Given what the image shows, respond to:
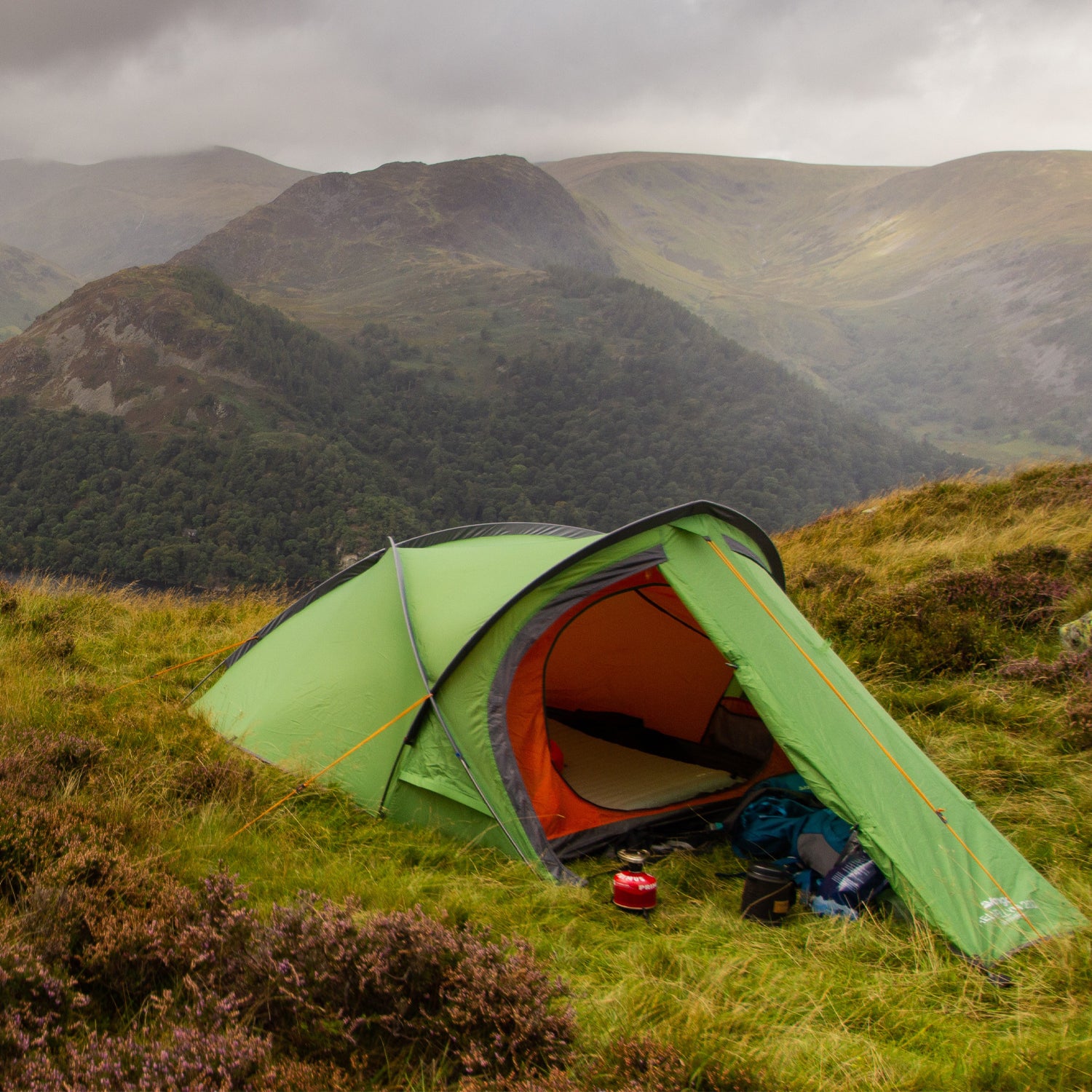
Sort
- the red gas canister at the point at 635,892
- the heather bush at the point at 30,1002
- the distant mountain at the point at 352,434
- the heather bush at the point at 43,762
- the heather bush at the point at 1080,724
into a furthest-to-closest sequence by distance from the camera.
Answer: the distant mountain at the point at 352,434, the heather bush at the point at 1080,724, the red gas canister at the point at 635,892, the heather bush at the point at 43,762, the heather bush at the point at 30,1002

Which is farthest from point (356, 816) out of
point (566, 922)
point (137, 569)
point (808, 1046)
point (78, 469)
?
point (78, 469)

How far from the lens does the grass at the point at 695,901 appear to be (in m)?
2.13

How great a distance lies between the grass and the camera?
7.00 ft

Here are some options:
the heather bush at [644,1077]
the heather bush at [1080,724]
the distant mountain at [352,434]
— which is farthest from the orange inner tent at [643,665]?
the distant mountain at [352,434]

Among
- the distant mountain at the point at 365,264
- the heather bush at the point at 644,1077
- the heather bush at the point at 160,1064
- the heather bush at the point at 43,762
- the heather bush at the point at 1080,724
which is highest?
the distant mountain at the point at 365,264

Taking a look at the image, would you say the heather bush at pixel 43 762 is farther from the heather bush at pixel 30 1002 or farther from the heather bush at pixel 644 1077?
the heather bush at pixel 644 1077

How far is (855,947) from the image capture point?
298 cm

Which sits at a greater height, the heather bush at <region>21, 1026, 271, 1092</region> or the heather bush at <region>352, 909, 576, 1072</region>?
the heather bush at <region>21, 1026, 271, 1092</region>

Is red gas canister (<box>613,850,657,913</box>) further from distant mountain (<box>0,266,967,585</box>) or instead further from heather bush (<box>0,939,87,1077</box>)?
distant mountain (<box>0,266,967,585</box>)

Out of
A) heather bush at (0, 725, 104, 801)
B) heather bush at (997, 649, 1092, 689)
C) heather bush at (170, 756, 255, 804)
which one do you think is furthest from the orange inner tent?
heather bush at (0, 725, 104, 801)

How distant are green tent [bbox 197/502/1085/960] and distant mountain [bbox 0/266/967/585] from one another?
1917 inches

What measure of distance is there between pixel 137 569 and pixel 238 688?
51663mm

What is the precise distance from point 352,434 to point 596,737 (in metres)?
93.7

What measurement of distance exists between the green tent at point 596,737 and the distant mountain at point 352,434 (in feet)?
160
